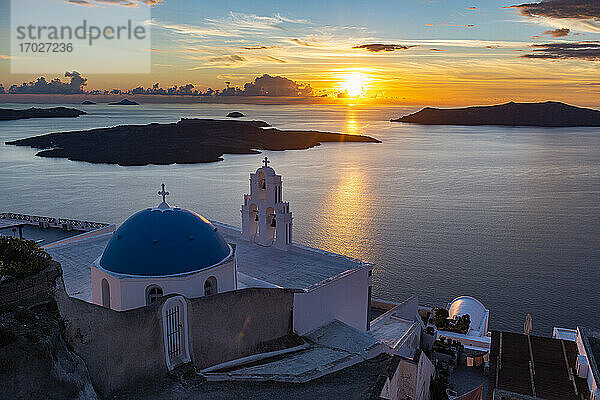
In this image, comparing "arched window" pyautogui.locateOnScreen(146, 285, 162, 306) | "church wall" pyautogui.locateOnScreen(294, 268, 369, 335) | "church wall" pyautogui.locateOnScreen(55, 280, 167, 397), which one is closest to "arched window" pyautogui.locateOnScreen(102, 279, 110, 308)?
"arched window" pyautogui.locateOnScreen(146, 285, 162, 306)

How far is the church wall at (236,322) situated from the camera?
11844 millimetres

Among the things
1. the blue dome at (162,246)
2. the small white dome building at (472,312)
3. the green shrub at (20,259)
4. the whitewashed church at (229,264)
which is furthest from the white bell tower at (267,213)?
the small white dome building at (472,312)

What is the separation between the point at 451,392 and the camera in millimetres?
17359

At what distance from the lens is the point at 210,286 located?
1313 centimetres

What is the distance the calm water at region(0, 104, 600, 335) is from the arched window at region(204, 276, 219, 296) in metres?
18.3

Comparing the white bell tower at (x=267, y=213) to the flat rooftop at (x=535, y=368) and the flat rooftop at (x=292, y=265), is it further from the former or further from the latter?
the flat rooftop at (x=535, y=368)

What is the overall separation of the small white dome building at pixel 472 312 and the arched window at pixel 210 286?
47.2 feet

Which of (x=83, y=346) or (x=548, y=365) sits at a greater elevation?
(x=83, y=346)

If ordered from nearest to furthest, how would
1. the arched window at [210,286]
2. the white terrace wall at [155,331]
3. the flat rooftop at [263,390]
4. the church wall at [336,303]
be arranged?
the white terrace wall at [155,331] → the flat rooftop at [263,390] → the arched window at [210,286] → the church wall at [336,303]

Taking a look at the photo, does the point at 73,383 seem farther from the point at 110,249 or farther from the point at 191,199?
the point at 191,199

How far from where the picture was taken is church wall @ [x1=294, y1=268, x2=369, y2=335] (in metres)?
14.8

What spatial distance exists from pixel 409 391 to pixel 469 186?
52.2 meters

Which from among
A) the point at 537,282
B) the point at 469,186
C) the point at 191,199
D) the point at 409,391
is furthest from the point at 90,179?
the point at 409,391

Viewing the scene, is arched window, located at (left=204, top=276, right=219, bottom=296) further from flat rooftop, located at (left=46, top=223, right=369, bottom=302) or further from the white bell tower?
the white bell tower
